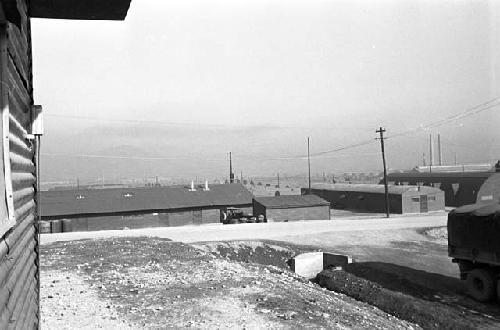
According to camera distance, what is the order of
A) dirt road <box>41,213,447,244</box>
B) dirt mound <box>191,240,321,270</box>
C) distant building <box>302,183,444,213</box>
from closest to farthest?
dirt mound <box>191,240,321,270</box> → dirt road <box>41,213,447,244</box> → distant building <box>302,183,444,213</box>

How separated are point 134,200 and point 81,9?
126 ft

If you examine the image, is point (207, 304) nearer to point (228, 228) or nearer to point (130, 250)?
point (130, 250)

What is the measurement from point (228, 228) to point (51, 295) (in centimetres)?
2153

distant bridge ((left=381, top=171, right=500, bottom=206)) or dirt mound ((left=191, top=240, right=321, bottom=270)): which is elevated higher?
distant bridge ((left=381, top=171, right=500, bottom=206))

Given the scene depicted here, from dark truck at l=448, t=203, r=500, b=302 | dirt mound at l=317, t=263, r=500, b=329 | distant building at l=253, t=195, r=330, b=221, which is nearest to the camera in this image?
dirt mound at l=317, t=263, r=500, b=329

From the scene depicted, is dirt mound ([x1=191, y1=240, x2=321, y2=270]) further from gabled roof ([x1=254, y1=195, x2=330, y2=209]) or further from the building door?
the building door

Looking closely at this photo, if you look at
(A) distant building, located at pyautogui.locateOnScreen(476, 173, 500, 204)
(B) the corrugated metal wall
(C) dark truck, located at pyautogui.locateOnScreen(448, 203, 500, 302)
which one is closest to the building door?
(A) distant building, located at pyautogui.locateOnScreen(476, 173, 500, 204)

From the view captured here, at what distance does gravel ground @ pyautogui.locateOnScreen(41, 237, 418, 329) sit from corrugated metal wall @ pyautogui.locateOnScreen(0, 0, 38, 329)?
16.4 ft

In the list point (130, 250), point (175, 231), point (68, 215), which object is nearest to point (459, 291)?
point (130, 250)

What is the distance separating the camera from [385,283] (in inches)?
A: 683

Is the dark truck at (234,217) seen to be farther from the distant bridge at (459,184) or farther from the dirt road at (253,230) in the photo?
the distant bridge at (459,184)

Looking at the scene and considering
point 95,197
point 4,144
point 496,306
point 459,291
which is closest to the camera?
point 4,144

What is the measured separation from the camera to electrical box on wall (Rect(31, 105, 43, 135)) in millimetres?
5391

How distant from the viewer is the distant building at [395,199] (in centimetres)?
4922
